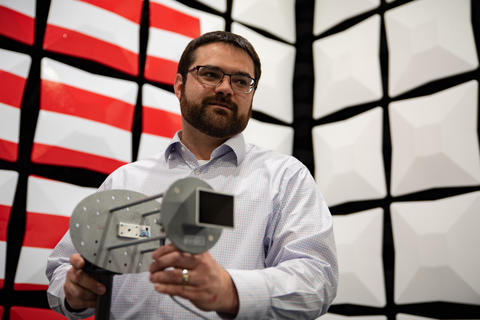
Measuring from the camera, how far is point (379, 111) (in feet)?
7.09

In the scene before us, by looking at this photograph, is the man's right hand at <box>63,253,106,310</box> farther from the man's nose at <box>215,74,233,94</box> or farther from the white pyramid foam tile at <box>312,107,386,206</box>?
the white pyramid foam tile at <box>312,107,386,206</box>

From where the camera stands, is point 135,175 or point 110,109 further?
point 110,109

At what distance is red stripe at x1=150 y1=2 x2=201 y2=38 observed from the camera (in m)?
2.13

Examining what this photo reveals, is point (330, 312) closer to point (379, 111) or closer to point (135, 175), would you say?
point (379, 111)

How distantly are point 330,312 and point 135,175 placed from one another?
135cm

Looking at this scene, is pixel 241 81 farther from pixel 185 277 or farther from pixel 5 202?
pixel 5 202

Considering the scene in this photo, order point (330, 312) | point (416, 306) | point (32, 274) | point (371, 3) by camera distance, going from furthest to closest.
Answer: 1. point (371, 3)
2. point (330, 312)
3. point (416, 306)
4. point (32, 274)

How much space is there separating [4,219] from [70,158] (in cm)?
35

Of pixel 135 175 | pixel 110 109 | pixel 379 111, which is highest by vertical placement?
pixel 379 111

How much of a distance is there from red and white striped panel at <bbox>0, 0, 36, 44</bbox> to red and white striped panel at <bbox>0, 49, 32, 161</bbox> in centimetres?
9

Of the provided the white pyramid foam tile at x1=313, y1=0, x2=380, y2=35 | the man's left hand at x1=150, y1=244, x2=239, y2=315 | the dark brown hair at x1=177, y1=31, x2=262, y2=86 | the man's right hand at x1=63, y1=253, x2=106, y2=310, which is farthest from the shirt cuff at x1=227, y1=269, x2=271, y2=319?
the white pyramid foam tile at x1=313, y1=0, x2=380, y2=35

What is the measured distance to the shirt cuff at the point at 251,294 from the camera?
0.81 meters

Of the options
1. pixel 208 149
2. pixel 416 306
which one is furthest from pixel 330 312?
pixel 208 149

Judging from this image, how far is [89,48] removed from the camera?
189 cm
